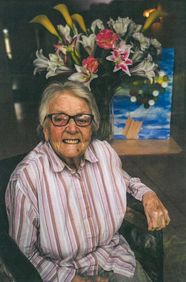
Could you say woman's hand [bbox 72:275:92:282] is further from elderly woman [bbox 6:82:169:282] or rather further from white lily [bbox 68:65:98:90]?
white lily [bbox 68:65:98:90]

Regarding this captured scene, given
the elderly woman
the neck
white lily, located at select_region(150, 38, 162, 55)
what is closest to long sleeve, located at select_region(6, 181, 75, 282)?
the elderly woman

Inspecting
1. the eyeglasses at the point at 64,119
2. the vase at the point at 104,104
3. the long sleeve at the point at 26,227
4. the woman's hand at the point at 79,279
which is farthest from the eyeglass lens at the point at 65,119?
the woman's hand at the point at 79,279

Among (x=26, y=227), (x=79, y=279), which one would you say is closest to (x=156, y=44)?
(x=26, y=227)

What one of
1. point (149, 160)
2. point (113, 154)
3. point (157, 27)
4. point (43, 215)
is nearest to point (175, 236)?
point (149, 160)

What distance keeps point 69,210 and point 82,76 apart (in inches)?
26.1

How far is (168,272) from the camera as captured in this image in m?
2.48

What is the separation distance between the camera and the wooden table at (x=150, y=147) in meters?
2.01

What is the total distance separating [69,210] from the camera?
1.86 meters

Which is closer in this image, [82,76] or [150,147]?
[82,76]

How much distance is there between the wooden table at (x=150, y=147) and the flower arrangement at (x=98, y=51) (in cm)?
35

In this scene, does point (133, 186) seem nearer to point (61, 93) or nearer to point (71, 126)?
point (71, 126)

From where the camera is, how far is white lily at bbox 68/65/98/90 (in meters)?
1.80

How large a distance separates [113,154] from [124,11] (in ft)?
2.34

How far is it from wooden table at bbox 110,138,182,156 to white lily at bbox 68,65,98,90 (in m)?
0.39
